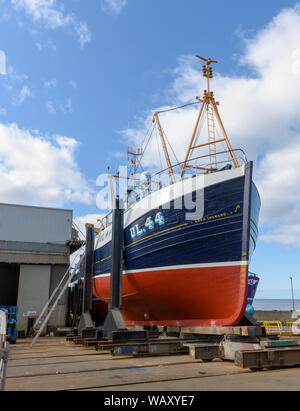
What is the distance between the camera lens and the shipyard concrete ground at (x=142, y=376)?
5996mm

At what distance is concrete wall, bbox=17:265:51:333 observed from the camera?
71.4 ft

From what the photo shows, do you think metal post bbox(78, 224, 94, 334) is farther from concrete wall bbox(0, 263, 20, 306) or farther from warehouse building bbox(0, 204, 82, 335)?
concrete wall bbox(0, 263, 20, 306)

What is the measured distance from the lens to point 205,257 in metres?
10.7

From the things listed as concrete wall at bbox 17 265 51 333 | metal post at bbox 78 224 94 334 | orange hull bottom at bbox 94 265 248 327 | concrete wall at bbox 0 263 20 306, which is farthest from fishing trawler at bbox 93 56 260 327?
concrete wall at bbox 0 263 20 306

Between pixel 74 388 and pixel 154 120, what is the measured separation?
14215 millimetres

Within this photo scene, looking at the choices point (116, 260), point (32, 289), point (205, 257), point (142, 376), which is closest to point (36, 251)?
point (32, 289)

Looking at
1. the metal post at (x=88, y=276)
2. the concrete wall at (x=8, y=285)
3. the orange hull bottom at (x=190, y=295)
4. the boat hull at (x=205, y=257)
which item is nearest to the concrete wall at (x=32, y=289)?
the metal post at (x=88, y=276)

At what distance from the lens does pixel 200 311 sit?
1092 cm

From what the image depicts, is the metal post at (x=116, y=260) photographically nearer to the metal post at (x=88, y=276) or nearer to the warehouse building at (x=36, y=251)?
the metal post at (x=88, y=276)

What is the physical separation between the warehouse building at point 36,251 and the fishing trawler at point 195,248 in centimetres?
1118

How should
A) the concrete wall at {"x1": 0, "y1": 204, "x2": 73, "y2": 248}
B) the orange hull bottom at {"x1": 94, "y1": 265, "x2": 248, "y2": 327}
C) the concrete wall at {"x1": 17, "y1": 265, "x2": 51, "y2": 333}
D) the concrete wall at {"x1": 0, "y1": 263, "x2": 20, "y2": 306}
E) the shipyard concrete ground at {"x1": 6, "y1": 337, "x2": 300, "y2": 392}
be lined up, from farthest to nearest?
the concrete wall at {"x1": 0, "y1": 263, "x2": 20, "y2": 306}
the concrete wall at {"x1": 0, "y1": 204, "x2": 73, "y2": 248}
the concrete wall at {"x1": 17, "y1": 265, "x2": 51, "y2": 333}
the orange hull bottom at {"x1": 94, "y1": 265, "x2": 248, "y2": 327}
the shipyard concrete ground at {"x1": 6, "y1": 337, "x2": 300, "y2": 392}

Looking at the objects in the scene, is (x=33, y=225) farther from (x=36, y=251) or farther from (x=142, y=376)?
(x=142, y=376)

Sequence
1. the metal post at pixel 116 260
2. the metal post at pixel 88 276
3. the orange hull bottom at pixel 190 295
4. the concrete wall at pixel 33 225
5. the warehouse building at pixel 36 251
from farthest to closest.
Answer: the concrete wall at pixel 33 225, the warehouse building at pixel 36 251, the metal post at pixel 88 276, the metal post at pixel 116 260, the orange hull bottom at pixel 190 295

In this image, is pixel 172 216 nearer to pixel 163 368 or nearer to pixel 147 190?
pixel 147 190
